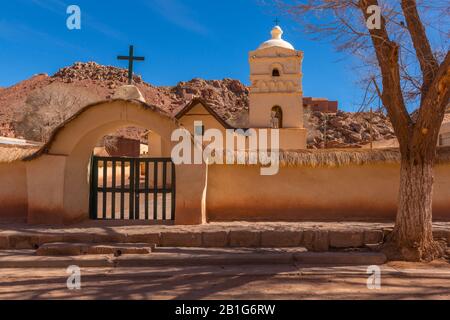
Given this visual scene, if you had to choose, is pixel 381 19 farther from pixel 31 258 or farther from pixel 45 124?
pixel 45 124

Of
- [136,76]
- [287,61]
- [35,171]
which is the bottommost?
[35,171]

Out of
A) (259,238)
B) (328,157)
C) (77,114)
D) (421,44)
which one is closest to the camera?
(421,44)

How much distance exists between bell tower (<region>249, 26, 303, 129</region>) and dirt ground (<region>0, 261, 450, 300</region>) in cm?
1299

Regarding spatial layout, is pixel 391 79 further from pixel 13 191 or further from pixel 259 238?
pixel 13 191

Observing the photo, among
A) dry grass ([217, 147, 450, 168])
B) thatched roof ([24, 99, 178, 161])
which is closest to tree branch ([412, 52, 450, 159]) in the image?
dry grass ([217, 147, 450, 168])

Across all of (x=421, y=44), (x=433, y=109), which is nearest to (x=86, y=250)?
(x=433, y=109)

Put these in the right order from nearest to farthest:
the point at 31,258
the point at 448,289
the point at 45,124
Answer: the point at 448,289 < the point at 31,258 < the point at 45,124

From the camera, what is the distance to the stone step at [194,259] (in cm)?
606

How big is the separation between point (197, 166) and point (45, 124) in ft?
125

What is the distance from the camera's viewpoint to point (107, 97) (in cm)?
3956

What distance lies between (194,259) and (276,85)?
45.1ft

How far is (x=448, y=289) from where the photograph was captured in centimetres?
493

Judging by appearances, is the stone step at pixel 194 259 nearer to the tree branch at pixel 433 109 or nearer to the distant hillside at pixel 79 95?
the tree branch at pixel 433 109
